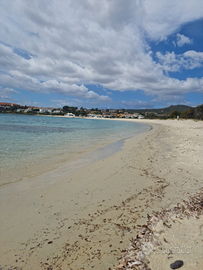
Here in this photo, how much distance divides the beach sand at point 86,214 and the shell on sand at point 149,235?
0.37 feet

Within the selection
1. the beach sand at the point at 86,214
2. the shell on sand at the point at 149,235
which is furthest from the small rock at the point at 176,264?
the shell on sand at the point at 149,235

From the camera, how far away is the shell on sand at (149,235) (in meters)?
2.03

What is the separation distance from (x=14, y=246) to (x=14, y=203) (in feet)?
5.09

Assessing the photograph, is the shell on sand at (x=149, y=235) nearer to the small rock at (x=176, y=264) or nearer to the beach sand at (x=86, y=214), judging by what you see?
the beach sand at (x=86, y=214)

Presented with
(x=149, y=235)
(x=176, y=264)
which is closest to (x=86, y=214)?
(x=149, y=235)

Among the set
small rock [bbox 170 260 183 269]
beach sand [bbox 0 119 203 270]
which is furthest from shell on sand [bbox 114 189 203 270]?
small rock [bbox 170 260 183 269]

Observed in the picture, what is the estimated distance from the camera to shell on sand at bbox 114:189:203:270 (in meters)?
2.03

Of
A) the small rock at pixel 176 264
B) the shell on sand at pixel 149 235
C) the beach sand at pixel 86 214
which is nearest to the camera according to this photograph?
the small rock at pixel 176 264

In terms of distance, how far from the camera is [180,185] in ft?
15.3

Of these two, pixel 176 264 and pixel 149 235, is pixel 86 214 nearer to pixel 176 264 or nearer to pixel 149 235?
pixel 149 235

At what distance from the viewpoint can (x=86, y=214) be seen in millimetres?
3369

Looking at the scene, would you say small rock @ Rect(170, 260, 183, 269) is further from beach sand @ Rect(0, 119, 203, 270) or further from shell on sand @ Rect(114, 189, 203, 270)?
shell on sand @ Rect(114, 189, 203, 270)

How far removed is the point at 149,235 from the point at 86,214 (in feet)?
4.70

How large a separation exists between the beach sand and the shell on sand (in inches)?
4.5
